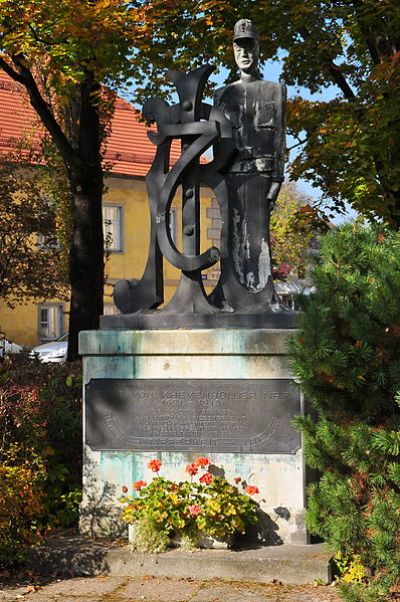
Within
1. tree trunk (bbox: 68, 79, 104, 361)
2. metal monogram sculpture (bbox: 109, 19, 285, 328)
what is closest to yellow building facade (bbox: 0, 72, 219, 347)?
tree trunk (bbox: 68, 79, 104, 361)

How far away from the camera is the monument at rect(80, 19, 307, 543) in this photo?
7.88m

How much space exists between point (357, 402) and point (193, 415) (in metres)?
1.70

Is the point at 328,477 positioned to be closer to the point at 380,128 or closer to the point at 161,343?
the point at 161,343

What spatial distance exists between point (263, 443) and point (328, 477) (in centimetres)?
117

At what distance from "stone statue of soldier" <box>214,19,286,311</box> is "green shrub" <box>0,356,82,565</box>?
6.60 ft

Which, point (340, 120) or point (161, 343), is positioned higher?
point (340, 120)

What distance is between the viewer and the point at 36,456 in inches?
A: 331

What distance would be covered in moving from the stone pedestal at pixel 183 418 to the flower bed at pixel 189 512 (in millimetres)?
196

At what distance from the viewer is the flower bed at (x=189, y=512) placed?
24.8 feet

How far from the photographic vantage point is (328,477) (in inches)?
267

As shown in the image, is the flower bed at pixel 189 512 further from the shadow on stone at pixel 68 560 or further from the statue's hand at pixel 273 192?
the statue's hand at pixel 273 192

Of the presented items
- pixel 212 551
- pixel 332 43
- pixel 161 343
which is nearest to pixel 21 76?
pixel 332 43

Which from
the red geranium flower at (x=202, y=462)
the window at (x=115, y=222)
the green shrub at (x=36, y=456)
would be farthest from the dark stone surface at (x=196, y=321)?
the window at (x=115, y=222)

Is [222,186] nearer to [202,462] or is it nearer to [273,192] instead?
[273,192]
